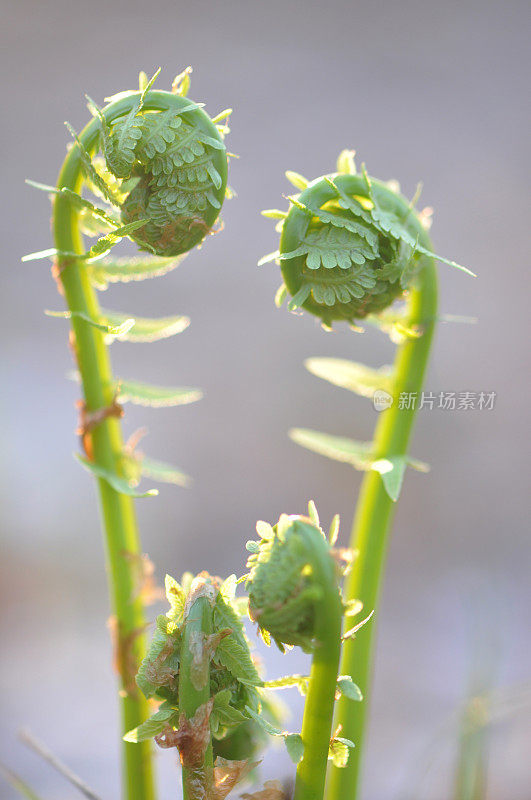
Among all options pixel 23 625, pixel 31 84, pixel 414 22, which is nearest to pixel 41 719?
pixel 23 625

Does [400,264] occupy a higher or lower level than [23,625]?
higher

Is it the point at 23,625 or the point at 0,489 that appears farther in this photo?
the point at 0,489

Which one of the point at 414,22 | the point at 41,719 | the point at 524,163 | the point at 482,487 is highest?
the point at 414,22

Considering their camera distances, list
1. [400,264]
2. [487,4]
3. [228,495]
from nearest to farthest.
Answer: [400,264]
[228,495]
[487,4]

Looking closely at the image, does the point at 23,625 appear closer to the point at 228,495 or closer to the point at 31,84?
the point at 228,495

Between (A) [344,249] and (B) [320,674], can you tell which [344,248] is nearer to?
(A) [344,249]

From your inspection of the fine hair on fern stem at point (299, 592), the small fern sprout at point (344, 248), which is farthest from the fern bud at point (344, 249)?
the fine hair on fern stem at point (299, 592)

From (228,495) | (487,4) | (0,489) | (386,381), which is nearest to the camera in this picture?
(386,381)
